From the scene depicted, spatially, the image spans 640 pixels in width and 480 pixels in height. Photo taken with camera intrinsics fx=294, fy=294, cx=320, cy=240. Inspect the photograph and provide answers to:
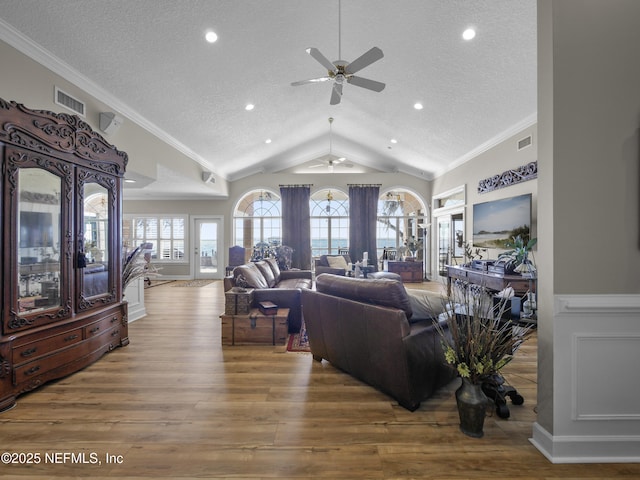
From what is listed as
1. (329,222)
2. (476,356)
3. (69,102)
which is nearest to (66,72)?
(69,102)

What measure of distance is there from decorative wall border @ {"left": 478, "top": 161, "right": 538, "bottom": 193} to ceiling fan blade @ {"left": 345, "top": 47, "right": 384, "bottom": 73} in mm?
3114

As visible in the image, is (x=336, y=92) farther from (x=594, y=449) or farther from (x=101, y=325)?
(x=594, y=449)

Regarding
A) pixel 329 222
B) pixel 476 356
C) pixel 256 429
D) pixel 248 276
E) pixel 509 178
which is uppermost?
pixel 509 178

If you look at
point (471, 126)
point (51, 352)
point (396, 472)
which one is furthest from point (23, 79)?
point (471, 126)

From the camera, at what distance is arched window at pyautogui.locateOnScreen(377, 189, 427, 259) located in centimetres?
905

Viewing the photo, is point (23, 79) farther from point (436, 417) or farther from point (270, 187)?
point (270, 187)

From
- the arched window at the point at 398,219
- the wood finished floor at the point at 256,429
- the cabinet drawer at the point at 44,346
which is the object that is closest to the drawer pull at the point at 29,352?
the cabinet drawer at the point at 44,346

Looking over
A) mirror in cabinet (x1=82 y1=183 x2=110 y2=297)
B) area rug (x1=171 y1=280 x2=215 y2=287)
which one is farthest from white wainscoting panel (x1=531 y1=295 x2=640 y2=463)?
area rug (x1=171 y1=280 x2=215 y2=287)

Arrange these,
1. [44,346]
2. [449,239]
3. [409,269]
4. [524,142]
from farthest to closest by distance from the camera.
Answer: [409,269] < [449,239] < [524,142] < [44,346]

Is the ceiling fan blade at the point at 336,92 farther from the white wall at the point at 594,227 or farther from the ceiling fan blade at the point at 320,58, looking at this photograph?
the white wall at the point at 594,227

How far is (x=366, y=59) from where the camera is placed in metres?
2.92

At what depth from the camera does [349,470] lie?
5.09ft

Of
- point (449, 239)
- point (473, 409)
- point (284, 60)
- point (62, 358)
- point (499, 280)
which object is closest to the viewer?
point (473, 409)

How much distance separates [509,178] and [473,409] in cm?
445
